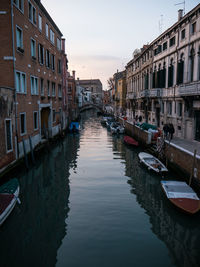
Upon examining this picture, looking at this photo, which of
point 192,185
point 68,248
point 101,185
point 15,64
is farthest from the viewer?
point 15,64

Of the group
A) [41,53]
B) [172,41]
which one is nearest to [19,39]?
[41,53]

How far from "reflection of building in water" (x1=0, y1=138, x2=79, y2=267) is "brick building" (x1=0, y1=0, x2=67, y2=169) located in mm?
2313

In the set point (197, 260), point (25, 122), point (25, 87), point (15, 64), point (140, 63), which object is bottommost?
point (197, 260)

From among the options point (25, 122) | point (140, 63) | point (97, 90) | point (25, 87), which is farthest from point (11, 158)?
point (97, 90)

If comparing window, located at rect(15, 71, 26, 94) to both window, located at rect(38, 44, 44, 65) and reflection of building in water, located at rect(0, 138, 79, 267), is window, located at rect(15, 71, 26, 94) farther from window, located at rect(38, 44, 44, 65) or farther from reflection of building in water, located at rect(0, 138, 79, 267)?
reflection of building in water, located at rect(0, 138, 79, 267)

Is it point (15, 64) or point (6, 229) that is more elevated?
point (15, 64)

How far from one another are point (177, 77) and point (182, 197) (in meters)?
12.9

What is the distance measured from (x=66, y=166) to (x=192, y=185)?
8.88 metres

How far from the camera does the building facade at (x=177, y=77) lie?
16312 mm

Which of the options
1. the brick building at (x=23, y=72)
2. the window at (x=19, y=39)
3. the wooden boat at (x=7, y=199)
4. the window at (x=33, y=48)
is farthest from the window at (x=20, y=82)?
the wooden boat at (x=7, y=199)

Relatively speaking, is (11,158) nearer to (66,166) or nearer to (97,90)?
(66,166)

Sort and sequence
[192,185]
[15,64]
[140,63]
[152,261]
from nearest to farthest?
[152,261] → [192,185] → [15,64] → [140,63]

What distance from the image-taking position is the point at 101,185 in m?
12.4

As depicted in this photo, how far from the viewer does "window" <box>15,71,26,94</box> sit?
1450cm
